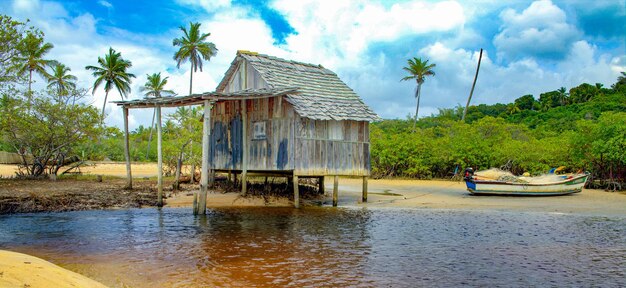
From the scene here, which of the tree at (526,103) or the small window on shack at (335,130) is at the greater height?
the tree at (526,103)

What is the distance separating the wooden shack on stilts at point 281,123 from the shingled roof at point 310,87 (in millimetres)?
38

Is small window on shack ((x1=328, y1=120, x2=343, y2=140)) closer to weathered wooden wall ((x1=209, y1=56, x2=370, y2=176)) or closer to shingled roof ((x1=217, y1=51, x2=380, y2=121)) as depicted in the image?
weathered wooden wall ((x1=209, y1=56, x2=370, y2=176))

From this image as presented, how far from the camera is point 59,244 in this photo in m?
10.9

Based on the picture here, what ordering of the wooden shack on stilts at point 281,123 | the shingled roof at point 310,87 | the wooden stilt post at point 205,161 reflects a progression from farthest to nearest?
the shingled roof at point 310,87
the wooden shack on stilts at point 281,123
the wooden stilt post at point 205,161

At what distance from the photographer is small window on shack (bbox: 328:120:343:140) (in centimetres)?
1831

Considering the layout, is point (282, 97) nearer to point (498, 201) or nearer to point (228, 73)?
point (228, 73)

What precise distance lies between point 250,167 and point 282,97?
3.10 m

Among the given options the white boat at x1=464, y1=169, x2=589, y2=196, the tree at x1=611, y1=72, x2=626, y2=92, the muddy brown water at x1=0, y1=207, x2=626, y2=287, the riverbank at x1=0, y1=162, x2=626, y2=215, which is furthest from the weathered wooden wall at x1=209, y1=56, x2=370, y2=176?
the tree at x1=611, y1=72, x2=626, y2=92

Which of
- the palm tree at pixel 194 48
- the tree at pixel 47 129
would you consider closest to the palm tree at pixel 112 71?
the palm tree at pixel 194 48

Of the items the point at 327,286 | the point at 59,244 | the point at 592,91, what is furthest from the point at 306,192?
the point at 592,91

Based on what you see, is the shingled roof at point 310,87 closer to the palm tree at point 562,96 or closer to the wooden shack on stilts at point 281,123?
the wooden shack on stilts at point 281,123

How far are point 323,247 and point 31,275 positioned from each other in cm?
Result: 665

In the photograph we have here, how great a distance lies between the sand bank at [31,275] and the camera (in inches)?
210

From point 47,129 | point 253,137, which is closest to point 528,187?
point 253,137
